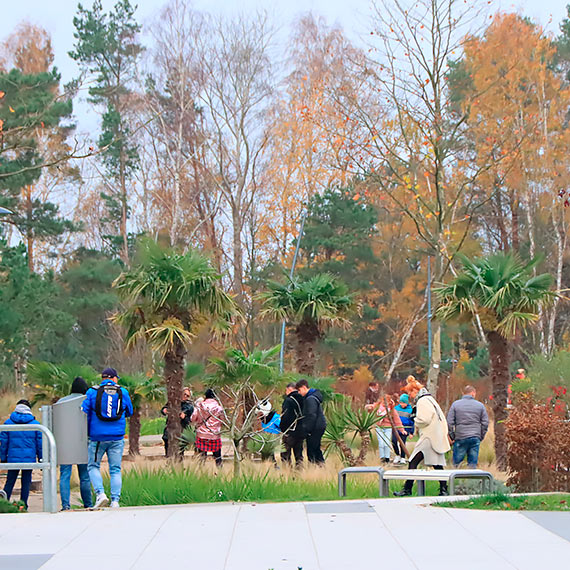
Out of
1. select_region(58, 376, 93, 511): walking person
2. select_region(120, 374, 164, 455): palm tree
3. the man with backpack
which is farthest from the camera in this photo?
select_region(120, 374, 164, 455): palm tree

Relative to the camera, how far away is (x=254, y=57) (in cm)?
4128

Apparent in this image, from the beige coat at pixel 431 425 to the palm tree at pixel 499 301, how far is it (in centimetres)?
606

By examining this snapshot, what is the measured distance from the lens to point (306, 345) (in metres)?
24.3

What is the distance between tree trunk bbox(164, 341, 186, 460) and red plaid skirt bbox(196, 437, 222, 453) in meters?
1.44

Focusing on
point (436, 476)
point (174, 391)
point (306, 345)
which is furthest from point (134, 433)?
point (436, 476)

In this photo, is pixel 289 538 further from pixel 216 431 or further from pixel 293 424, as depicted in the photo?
pixel 216 431

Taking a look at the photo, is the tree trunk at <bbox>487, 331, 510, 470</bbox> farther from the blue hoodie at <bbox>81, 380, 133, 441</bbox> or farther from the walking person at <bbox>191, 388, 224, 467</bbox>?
the blue hoodie at <bbox>81, 380, 133, 441</bbox>

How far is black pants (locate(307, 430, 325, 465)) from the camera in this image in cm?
1534

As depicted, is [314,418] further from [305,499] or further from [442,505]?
[442,505]

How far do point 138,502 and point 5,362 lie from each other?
1960 centimetres

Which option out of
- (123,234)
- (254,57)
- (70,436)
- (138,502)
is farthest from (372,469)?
(123,234)

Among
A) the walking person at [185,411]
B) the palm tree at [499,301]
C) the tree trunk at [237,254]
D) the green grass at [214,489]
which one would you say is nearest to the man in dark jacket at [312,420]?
the green grass at [214,489]

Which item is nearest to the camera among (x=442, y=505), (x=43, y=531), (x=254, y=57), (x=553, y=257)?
(x=43, y=531)

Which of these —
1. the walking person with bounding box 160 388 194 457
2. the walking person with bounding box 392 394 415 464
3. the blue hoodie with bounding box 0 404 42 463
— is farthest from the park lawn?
the walking person with bounding box 160 388 194 457
